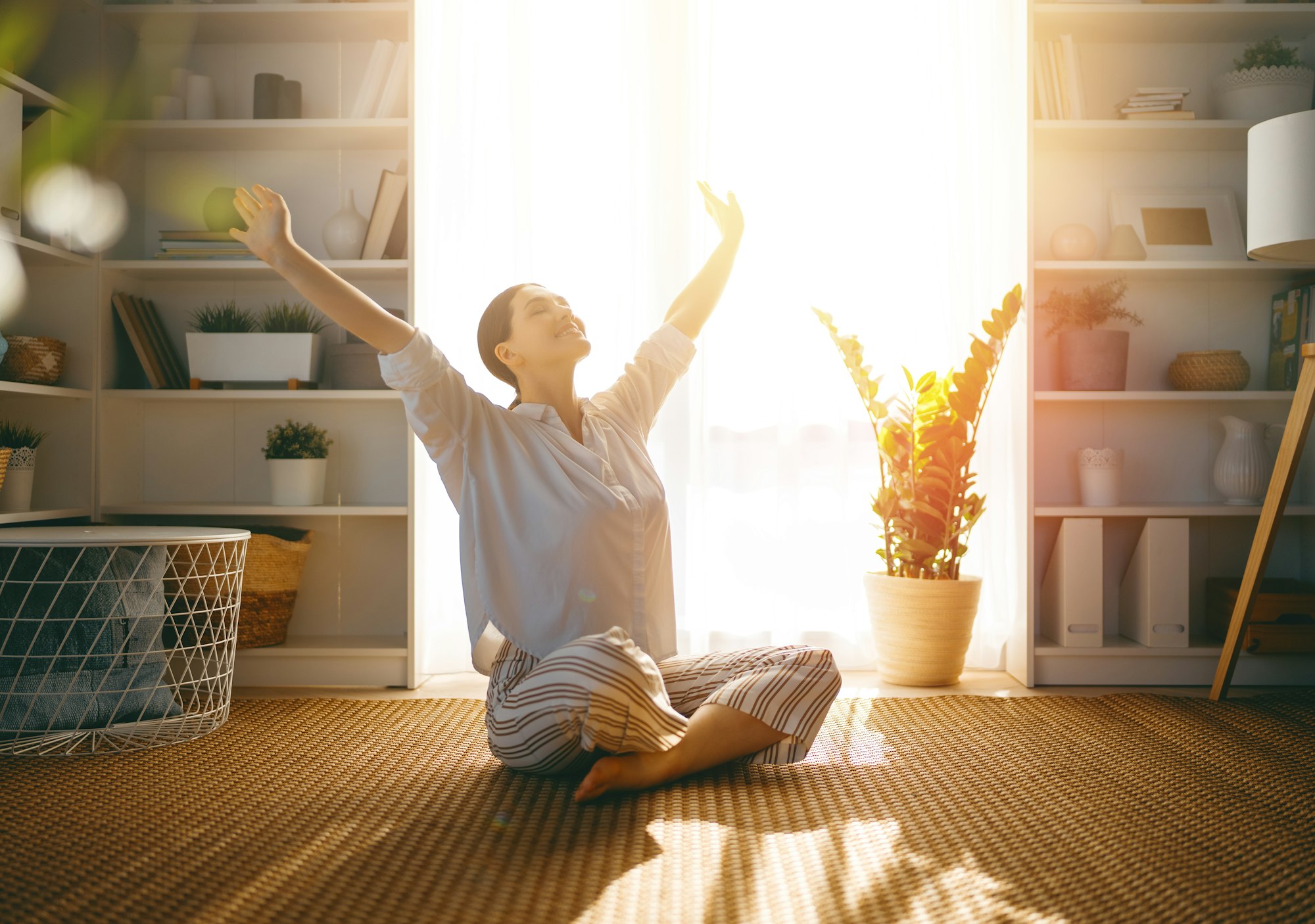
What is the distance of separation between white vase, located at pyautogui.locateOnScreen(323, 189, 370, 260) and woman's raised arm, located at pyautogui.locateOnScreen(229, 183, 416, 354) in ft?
3.88

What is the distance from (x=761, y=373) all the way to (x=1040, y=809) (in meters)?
1.56

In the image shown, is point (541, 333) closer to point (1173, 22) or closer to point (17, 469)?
point (17, 469)

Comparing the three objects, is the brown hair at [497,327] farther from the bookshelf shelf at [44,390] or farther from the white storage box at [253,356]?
the bookshelf shelf at [44,390]

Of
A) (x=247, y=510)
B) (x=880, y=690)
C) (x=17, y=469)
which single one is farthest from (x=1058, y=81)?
(x=17, y=469)

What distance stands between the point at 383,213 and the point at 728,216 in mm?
1094

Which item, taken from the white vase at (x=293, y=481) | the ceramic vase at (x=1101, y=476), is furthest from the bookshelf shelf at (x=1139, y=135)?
the white vase at (x=293, y=481)

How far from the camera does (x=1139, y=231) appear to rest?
2.87 m

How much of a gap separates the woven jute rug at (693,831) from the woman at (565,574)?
0.10 m

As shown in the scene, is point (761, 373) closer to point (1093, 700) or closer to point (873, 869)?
point (1093, 700)

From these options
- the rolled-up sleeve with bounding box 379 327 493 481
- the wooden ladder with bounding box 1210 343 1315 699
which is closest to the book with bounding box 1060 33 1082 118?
the wooden ladder with bounding box 1210 343 1315 699

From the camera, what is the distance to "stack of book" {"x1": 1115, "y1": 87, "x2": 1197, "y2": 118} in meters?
2.73

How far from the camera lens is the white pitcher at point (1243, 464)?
2693mm

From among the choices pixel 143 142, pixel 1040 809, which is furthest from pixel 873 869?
pixel 143 142

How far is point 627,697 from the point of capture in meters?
1.53
